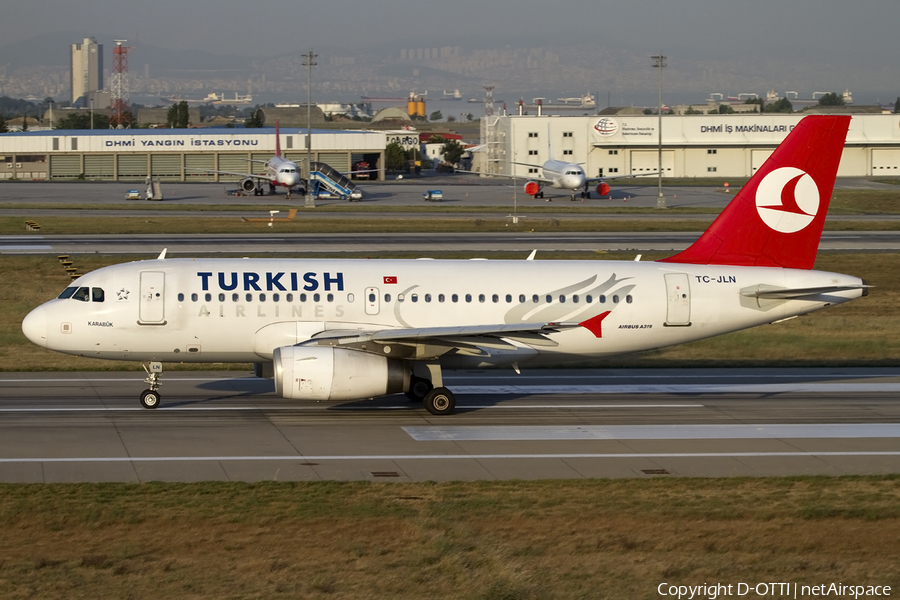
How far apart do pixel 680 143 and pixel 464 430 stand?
133611mm

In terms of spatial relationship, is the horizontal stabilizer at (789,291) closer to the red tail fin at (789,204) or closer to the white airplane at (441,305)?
the white airplane at (441,305)

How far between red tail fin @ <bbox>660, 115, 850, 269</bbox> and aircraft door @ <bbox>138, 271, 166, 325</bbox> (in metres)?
15.1

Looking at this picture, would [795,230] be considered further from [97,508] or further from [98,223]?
[98,223]

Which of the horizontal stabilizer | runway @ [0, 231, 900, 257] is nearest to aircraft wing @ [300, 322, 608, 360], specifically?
the horizontal stabilizer

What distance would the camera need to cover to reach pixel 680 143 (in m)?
152

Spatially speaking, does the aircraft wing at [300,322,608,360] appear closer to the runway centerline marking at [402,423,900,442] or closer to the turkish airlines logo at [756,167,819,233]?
the runway centerline marking at [402,423,900,442]

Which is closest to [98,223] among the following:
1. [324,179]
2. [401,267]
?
[324,179]

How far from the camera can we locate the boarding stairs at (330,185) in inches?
4394

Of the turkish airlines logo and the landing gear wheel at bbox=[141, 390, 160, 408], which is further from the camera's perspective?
the turkish airlines logo

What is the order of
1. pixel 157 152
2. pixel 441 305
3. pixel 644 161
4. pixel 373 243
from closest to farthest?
pixel 441 305 < pixel 373 243 < pixel 157 152 < pixel 644 161

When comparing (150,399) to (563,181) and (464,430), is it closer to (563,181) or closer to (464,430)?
(464,430)

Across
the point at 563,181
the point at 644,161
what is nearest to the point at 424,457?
the point at 563,181

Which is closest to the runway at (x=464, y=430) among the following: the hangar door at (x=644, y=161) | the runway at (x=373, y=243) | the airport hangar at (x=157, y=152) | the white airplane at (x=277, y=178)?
the runway at (x=373, y=243)

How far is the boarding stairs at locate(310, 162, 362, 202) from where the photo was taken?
112 meters
